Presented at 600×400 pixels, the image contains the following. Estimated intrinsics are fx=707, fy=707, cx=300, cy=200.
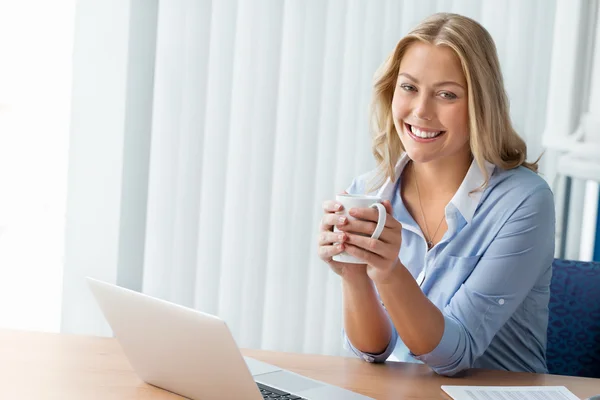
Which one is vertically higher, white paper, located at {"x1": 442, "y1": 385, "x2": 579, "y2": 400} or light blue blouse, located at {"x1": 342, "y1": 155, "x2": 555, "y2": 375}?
light blue blouse, located at {"x1": 342, "y1": 155, "x2": 555, "y2": 375}

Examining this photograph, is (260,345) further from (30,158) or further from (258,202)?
(30,158)

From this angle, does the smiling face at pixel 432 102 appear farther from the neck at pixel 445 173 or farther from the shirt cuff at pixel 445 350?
the shirt cuff at pixel 445 350

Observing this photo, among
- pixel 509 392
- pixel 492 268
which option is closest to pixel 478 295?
pixel 492 268

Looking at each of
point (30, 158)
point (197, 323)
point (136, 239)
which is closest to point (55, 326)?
point (136, 239)

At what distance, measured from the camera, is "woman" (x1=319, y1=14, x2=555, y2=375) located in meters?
1.38

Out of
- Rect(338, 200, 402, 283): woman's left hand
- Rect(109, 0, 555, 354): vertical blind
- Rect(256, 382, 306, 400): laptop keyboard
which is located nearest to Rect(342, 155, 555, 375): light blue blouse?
Rect(338, 200, 402, 283): woman's left hand

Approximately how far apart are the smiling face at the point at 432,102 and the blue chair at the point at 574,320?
1.41 feet

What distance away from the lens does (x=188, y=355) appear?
3.33 ft

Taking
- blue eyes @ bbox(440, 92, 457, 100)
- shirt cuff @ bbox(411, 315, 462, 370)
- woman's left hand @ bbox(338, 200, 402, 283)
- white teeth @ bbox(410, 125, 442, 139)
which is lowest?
shirt cuff @ bbox(411, 315, 462, 370)

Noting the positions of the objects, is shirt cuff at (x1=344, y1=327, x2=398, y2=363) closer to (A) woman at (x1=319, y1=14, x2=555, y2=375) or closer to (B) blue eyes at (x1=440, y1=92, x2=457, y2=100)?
(A) woman at (x1=319, y1=14, x2=555, y2=375)

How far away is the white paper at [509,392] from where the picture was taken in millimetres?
1133

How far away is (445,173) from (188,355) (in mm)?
901

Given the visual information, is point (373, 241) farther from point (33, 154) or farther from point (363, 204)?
point (33, 154)

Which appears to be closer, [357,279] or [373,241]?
[373,241]
